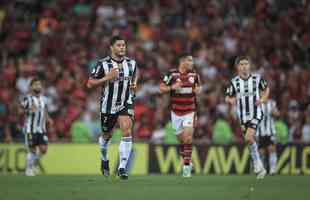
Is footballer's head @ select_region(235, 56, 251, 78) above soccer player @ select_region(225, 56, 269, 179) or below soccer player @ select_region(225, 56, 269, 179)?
above

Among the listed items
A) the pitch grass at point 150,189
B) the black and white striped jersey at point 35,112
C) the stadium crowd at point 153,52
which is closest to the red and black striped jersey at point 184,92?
the pitch grass at point 150,189

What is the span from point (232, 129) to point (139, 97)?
2.86 meters

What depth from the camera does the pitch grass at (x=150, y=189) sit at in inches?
436

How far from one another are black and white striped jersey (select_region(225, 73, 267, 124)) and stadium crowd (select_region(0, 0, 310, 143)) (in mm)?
5233

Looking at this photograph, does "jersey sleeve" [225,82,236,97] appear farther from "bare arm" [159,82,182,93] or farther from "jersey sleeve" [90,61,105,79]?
"jersey sleeve" [90,61,105,79]

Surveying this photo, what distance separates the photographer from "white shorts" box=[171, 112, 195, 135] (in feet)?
52.3

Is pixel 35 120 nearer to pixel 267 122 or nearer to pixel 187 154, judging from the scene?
pixel 187 154

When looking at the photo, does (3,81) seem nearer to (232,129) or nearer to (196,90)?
(232,129)

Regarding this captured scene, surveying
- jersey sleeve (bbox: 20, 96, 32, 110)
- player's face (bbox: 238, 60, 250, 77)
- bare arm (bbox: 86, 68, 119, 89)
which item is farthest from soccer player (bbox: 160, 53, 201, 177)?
jersey sleeve (bbox: 20, 96, 32, 110)

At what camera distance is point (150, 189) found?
39.8 feet

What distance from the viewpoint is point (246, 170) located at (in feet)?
70.5

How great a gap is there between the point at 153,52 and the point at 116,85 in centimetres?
1080

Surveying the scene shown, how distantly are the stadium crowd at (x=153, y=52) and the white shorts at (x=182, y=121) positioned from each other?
18.2ft

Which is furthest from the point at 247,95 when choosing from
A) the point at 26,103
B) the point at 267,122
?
the point at 26,103
